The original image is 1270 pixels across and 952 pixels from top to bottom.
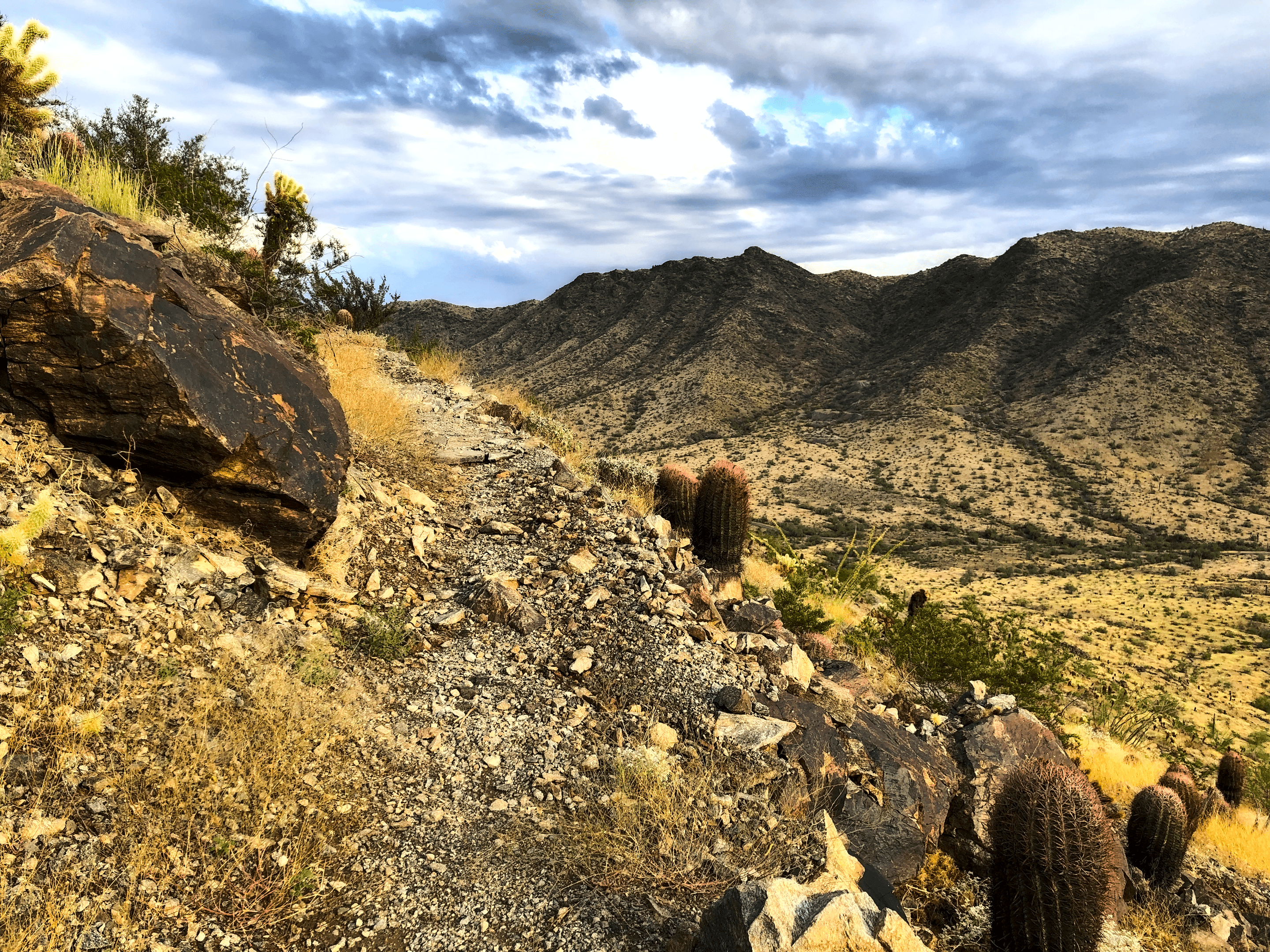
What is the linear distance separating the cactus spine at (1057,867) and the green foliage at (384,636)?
4090mm

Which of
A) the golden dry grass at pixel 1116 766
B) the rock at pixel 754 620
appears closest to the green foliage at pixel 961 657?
the golden dry grass at pixel 1116 766

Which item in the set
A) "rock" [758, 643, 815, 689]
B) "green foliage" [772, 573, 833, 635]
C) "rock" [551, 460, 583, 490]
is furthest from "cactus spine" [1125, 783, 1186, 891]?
"rock" [551, 460, 583, 490]

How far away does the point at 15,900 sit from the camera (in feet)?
9.02

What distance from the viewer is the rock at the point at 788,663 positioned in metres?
5.66

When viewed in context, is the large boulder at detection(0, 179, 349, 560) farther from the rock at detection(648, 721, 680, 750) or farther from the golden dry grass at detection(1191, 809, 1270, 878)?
the golden dry grass at detection(1191, 809, 1270, 878)

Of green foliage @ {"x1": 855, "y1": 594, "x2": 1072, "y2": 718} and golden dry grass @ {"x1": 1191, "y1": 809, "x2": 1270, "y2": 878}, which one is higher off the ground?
green foliage @ {"x1": 855, "y1": 594, "x2": 1072, "y2": 718}

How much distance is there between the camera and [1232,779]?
934cm

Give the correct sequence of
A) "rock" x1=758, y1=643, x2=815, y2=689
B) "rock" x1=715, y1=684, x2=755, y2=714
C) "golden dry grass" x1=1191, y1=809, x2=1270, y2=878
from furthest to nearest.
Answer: "golden dry grass" x1=1191, y1=809, x2=1270, y2=878 → "rock" x1=758, y1=643, x2=815, y2=689 → "rock" x1=715, y1=684, x2=755, y2=714

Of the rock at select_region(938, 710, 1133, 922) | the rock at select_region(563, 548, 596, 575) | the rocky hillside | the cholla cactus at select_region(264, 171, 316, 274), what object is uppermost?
the rocky hillside

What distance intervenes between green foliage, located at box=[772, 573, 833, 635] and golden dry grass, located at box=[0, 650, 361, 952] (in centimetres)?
510

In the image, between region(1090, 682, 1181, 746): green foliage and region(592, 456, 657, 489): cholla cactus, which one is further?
region(1090, 682, 1181, 746): green foliage

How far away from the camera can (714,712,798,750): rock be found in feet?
15.2

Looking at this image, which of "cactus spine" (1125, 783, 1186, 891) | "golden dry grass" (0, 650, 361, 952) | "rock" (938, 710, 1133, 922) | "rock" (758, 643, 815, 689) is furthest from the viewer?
"cactus spine" (1125, 783, 1186, 891)

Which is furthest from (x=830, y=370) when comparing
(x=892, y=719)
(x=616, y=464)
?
(x=892, y=719)
